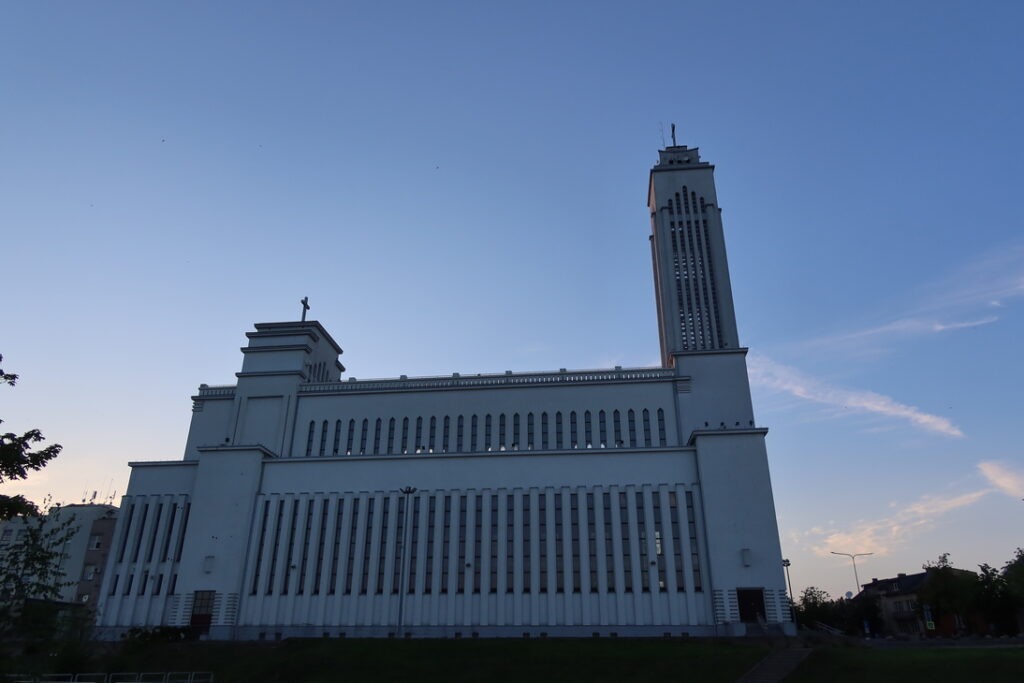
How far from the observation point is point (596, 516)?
164 ft

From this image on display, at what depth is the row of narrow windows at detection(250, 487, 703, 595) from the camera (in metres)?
48.4

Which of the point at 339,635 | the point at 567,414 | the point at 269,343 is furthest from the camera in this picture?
the point at 269,343

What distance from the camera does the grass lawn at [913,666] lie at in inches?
1148

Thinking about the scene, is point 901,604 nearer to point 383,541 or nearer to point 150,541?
point 383,541

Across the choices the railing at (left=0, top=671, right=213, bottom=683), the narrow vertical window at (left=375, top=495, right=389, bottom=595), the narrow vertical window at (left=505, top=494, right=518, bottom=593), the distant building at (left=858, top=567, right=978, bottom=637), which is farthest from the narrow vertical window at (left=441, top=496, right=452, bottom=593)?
the distant building at (left=858, top=567, right=978, bottom=637)

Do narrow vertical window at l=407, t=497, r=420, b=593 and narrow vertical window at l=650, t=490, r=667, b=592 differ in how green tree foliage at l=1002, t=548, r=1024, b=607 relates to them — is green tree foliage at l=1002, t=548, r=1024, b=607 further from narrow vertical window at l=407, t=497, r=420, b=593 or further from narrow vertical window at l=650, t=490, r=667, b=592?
narrow vertical window at l=407, t=497, r=420, b=593

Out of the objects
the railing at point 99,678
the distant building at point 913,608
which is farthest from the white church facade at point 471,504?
the distant building at point 913,608

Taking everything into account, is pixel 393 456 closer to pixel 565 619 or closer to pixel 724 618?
pixel 565 619

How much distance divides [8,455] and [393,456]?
36.9 metres

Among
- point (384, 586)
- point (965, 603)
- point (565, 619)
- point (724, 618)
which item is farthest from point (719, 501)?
point (965, 603)

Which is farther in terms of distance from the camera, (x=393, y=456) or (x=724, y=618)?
(x=393, y=456)

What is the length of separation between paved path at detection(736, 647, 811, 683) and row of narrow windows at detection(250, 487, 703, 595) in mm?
11554

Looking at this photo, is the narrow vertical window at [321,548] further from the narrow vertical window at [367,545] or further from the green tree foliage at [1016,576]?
the green tree foliage at [1016,576]

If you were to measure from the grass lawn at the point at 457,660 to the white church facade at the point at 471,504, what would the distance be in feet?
28.0
